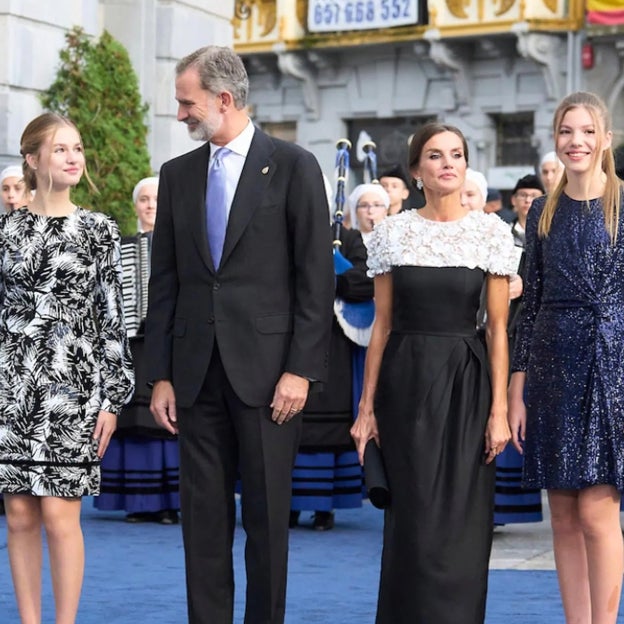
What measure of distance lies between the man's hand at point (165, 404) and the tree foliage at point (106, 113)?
20.6 ft

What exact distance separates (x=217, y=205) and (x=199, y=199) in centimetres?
6

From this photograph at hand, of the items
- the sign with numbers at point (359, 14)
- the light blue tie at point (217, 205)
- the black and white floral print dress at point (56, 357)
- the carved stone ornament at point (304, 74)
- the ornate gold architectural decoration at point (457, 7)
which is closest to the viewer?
the light blue tie at point (217, 205)

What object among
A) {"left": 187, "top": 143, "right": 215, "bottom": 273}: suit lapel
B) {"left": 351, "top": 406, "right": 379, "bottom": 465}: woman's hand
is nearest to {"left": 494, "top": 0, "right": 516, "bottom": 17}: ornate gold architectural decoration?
{"left": 351, "top": 406, "right": 379, "bottom": 465}: woman's hand

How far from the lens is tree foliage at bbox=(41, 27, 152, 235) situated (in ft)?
39.6

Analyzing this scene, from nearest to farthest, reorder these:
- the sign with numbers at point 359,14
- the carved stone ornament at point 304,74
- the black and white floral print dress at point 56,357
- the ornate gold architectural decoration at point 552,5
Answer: the black and white floral print dress at point 56,357
the ornate gold architectural decoration at point 552,5
the sign with numbers at point 359,14
the carved stone ornament at point 304,74

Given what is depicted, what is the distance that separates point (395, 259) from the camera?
5.92m

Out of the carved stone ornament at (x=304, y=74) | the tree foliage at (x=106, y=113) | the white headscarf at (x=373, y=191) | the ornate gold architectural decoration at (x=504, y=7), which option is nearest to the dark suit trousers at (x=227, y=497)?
the white headscarf at (x=373, y=191)

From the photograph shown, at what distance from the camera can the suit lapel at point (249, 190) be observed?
5.45 m

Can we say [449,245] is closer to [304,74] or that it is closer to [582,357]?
[582,357]

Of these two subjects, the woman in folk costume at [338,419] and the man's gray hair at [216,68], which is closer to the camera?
the man's gray hair at [216,68]

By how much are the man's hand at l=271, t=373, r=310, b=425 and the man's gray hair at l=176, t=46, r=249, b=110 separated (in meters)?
0.89

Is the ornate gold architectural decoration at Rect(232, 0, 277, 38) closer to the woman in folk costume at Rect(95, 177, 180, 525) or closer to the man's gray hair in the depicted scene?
the woman in folk costume at Rect(95, 177, 180, 525)

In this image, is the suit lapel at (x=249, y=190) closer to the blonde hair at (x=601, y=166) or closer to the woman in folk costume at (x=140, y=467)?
the blonde hair at (x=601, y=166)

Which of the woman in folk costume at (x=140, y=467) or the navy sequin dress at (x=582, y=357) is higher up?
the navy sequin dress at (x=582, y=357)
